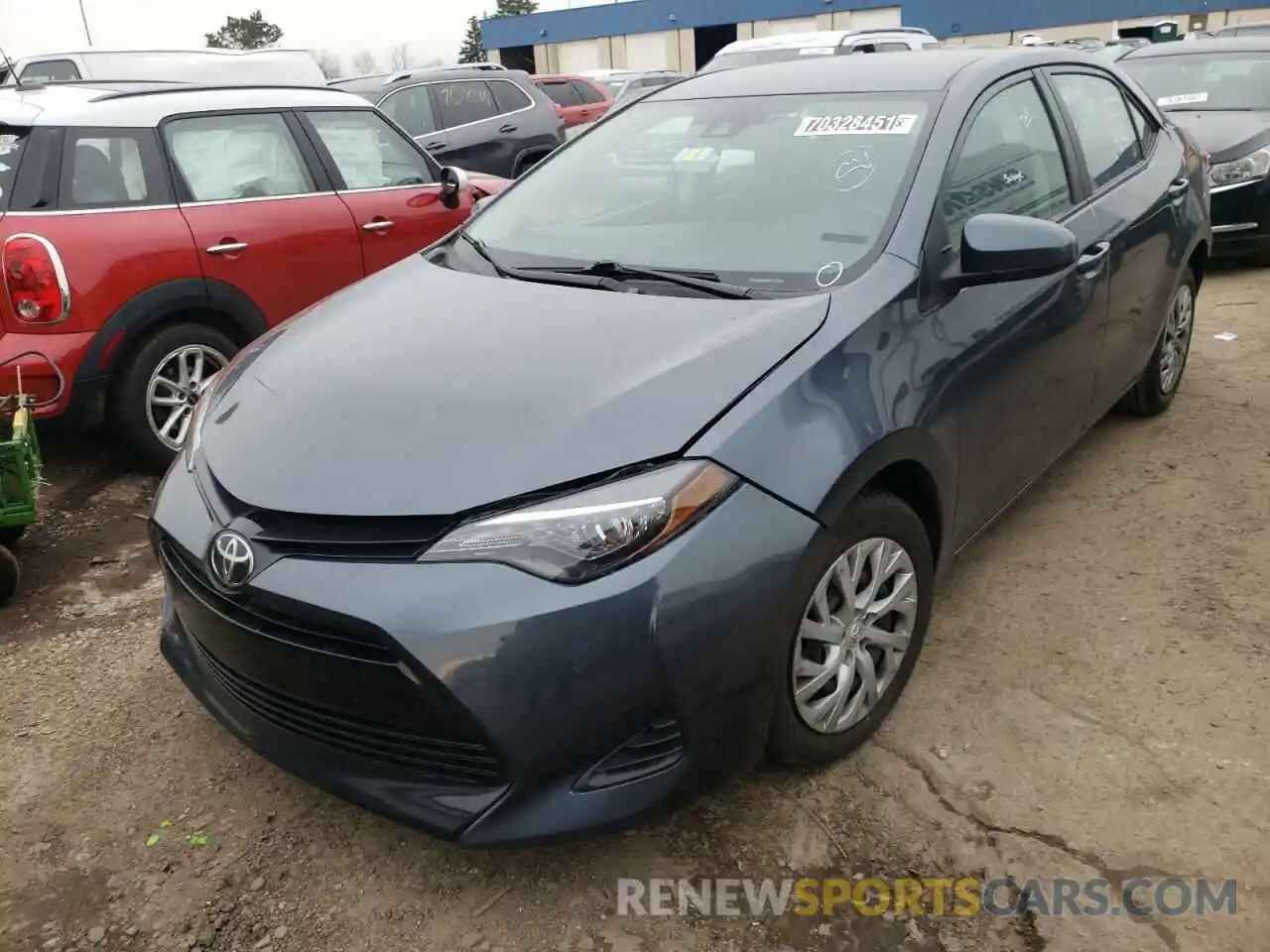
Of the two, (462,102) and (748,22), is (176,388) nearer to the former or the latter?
(462,102)

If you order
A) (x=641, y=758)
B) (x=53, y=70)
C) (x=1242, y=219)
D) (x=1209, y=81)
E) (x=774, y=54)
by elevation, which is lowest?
(x=1242, y=219)

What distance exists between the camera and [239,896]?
7.57ft

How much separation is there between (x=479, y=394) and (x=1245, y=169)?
6.97 meters

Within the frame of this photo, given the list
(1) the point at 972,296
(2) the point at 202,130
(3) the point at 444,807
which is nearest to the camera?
(3) the point at 444,807

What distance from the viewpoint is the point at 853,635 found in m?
2.46

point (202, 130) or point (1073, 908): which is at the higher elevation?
point (202, 130)

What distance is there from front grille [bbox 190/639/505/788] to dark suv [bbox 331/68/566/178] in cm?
867

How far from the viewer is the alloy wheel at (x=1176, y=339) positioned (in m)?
4.60

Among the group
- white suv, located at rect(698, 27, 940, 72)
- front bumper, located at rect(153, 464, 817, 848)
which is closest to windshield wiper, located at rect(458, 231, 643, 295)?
front bumper, located at rect(153, 464, 817, 848)

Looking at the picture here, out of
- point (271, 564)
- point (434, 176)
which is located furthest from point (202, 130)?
point (271, 564)

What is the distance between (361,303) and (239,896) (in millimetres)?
1573

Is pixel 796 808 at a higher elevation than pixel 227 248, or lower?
lower

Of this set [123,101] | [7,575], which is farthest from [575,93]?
[7,575]

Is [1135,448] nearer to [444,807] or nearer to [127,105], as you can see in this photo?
[444,807]
